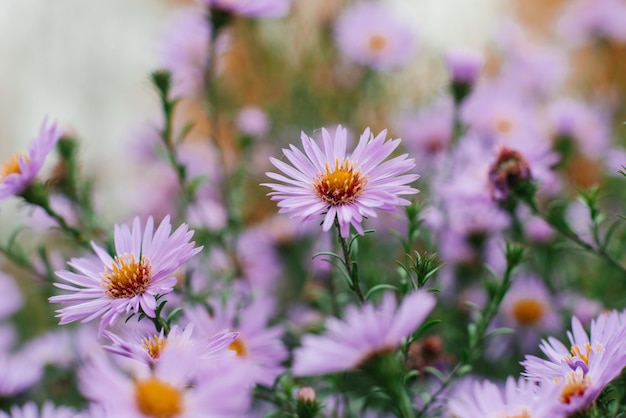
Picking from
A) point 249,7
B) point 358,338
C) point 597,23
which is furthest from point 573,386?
point 597,23

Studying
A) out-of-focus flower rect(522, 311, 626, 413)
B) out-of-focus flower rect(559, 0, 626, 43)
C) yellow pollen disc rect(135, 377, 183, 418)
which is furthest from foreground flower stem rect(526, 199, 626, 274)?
out-of-focus flower rect(559, 0, 626, 43)

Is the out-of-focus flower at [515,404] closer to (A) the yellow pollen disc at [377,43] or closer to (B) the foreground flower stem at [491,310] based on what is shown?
(B) the foreground flower stem at [491,310]

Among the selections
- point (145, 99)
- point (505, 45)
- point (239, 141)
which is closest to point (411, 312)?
point (239, 141)

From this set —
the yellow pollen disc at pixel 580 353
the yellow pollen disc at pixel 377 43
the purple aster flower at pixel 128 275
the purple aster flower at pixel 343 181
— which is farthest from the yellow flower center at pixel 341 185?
the yellow pollen disc at pixel 377 43

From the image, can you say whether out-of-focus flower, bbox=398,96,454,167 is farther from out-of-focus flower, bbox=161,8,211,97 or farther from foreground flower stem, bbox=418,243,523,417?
foreground flower stem, bbox=418,243,523,417

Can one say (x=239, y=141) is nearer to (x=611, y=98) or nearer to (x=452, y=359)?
(x=452, y=359)
